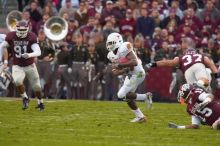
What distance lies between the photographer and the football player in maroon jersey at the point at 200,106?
11727 mm

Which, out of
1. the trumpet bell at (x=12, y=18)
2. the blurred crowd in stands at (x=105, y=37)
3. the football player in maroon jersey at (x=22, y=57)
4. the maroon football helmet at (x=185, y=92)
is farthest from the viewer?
the trumpet bell at (x=12, y=18)

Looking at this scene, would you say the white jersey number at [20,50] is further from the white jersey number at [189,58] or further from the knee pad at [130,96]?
the white jersey number at [189,58]

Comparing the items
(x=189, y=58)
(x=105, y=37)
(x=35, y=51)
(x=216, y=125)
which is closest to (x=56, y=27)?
(x=105, y=37)

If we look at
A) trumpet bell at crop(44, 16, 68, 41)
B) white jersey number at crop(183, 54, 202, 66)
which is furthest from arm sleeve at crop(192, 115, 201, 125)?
trumpet bell at crop(44, 16, 68, 41)

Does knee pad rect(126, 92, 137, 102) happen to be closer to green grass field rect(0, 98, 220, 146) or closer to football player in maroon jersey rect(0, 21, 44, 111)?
A: green grass field rect(0, 98, 220, 146)

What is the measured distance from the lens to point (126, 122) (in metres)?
13.1

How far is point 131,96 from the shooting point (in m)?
13.1

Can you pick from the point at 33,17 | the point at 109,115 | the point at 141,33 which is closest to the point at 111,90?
the point at 141,33

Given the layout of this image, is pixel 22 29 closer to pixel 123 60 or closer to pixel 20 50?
pixel 20 50

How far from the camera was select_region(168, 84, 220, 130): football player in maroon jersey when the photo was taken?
1173 centimetres

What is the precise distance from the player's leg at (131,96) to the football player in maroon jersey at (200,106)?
3.53 ft

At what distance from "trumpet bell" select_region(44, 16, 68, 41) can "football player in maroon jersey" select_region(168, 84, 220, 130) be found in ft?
26.0

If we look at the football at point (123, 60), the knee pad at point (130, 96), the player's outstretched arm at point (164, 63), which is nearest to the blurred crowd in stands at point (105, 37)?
the player's outstretched arm at point (164, 63)

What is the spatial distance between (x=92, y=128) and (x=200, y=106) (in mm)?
1641
